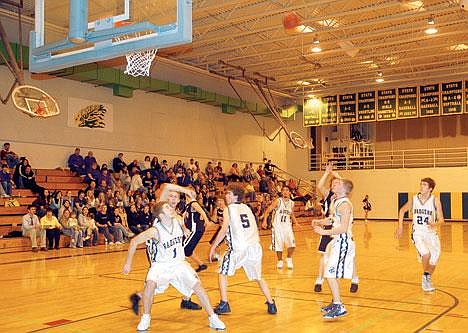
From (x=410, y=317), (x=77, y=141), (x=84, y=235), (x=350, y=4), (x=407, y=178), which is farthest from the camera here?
(x=407, y=178)

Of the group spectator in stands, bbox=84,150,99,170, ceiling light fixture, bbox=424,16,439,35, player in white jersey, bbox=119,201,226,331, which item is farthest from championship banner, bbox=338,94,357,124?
player in white jersey, bbox=119,201,226,331

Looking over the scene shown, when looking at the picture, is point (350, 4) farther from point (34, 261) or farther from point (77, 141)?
point (34, 261)

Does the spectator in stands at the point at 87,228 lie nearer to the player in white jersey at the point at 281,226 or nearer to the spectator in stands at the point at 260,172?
the player in white jersey at the point at 281,226

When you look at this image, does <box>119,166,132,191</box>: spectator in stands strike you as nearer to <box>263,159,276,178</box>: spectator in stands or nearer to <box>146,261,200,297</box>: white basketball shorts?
<box>263,159,276,178</box>: spectator in stands

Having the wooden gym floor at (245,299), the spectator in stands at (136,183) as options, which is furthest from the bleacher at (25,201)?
the wooden gym floor at (245,299)

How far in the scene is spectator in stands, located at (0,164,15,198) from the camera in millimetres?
15695

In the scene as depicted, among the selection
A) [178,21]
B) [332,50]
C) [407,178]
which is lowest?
[407,178]

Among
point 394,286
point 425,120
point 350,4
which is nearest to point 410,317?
point 394,286

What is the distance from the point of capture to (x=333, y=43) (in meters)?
19.9

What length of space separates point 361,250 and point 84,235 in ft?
25.3

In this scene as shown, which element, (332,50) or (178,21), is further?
(332,50)

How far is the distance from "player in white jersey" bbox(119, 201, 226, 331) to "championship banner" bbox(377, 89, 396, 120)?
21.6 m

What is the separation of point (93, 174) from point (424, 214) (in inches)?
513

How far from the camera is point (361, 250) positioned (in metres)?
14.2
